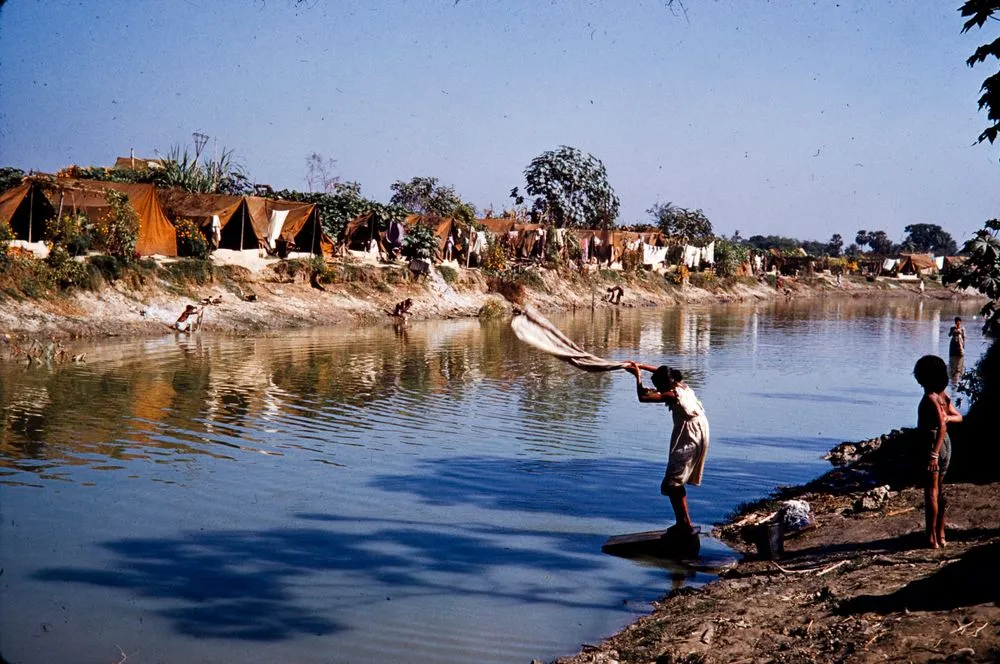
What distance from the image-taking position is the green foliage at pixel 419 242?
131 ft

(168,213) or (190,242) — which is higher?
(168,213)

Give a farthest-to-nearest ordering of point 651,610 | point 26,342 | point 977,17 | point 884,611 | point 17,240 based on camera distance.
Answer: point 17,240 < point 26,342 < point 977,17 < point 651,610 < point 884,611

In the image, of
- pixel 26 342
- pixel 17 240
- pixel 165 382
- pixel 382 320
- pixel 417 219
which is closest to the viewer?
pixel 165 382

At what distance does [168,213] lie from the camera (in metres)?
32.7

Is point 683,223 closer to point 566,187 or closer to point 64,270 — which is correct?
point 566,187

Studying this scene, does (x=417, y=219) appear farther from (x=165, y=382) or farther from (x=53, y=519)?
(x=53, y=519)

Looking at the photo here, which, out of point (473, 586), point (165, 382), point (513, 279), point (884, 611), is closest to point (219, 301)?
point (165, 382)

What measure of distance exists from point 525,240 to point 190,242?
2235 cm

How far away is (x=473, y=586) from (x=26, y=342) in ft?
57.9

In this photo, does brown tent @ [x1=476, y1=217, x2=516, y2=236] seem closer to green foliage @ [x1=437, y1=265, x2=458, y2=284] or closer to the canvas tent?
green foliage @ [x1=437, y1=265, x2=458, y2=284]

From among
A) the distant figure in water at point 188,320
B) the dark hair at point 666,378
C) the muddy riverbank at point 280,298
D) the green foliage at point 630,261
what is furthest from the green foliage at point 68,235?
the green foliage at point 630,261

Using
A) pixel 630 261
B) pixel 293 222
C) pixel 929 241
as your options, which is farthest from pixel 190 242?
pixel 929 241

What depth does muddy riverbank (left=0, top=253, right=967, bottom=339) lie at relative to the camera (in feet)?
79.7

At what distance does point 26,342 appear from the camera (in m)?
21.5
